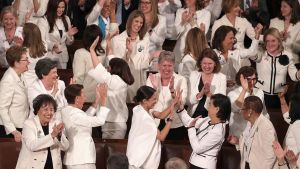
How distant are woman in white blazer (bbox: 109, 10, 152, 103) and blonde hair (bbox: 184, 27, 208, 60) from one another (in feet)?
1.99

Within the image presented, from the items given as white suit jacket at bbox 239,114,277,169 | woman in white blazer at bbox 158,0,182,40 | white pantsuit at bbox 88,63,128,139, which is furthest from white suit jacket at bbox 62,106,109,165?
woman in white blazer at bbox 158,0,182,40

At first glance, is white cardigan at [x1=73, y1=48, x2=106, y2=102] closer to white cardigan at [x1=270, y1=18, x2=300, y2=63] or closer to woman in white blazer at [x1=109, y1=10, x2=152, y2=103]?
woman in white blazer at [x1=109, y1=10, x2=152, y2=103]

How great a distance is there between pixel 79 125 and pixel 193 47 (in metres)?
2.07

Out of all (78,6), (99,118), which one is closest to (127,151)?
(99,118)

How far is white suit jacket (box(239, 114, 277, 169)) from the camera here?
8336mm

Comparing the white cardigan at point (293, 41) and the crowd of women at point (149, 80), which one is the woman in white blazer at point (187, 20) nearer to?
the crowd of women at point (149, 80)

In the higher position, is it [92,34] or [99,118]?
[92,34]

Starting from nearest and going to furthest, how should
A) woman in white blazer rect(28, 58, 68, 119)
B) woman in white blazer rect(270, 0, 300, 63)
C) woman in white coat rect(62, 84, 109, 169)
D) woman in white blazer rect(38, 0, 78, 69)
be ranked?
woman in white coat rect(62, 84, 109, 169) < woman in white blazer rect(28, 58, 68, 119) < woman in white blazer rect(38, 0, 78, 69) < woman in white blazer rect(270, 0, 300, 63)

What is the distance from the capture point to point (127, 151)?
8.52 metres

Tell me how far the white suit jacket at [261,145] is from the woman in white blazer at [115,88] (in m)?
1.47

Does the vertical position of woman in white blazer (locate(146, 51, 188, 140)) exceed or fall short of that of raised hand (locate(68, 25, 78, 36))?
it falls short

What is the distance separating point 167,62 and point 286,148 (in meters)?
1.92

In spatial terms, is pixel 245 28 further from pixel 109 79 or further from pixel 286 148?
pixel 286 148

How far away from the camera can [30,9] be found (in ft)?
36.6
